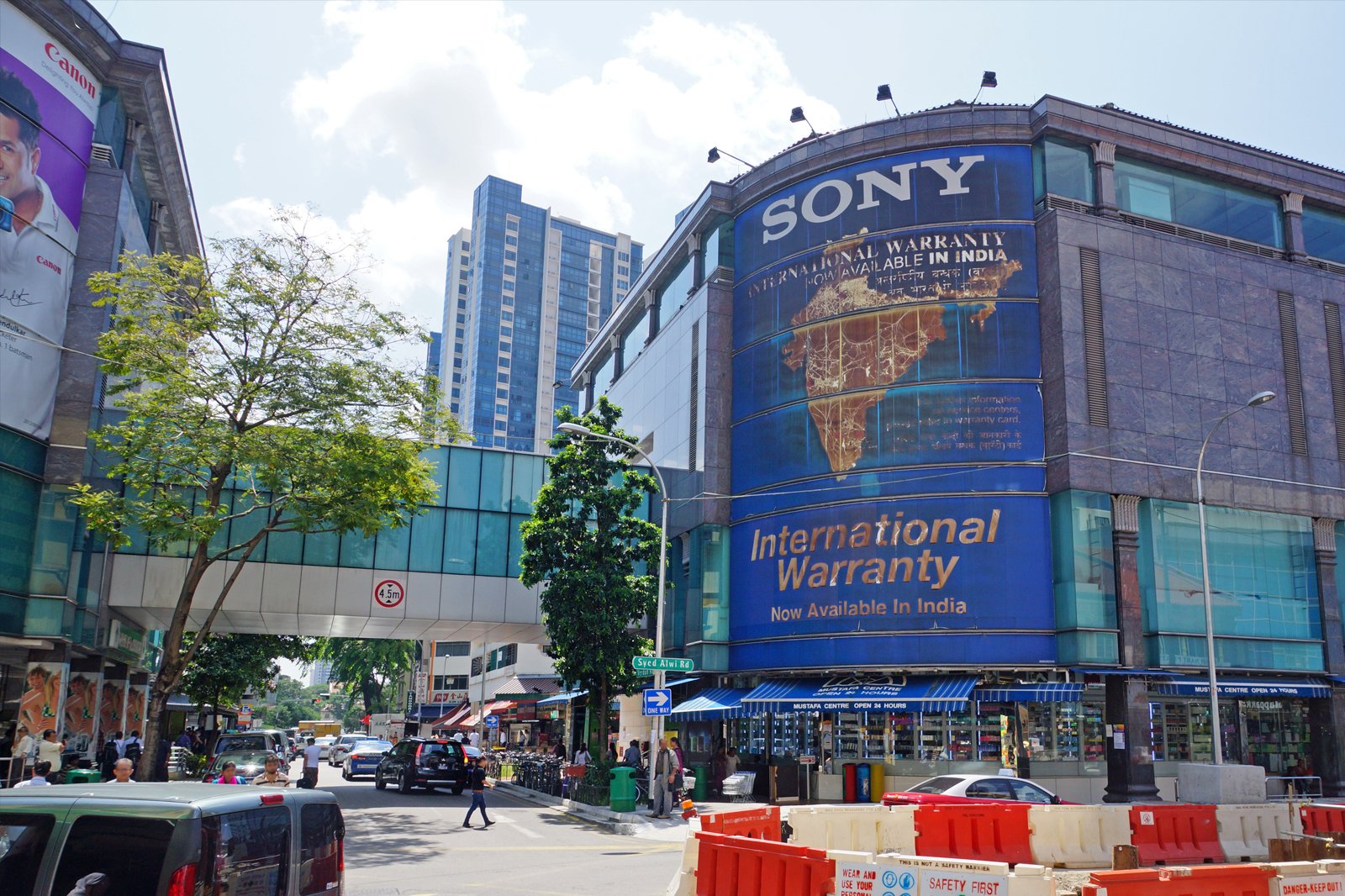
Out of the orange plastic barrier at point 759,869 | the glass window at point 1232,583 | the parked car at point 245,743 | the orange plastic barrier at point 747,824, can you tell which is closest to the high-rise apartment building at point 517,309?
A: the parked car at point 245,743

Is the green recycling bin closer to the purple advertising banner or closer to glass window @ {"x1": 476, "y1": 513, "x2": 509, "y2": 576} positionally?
glass window @ {"x1": 476, "y1": 513, "x2": 509, "y2": 576}

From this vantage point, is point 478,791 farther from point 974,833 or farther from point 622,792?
point 974,833

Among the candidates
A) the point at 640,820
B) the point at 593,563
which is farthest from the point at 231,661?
the point at 640,820

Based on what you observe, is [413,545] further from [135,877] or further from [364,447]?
[135,877]

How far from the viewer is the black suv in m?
33.8

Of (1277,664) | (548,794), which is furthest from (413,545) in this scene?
(1277,664)

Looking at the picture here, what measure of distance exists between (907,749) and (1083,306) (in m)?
15.1

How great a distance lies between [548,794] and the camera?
34625mm

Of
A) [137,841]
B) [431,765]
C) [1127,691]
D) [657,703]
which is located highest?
[1127,691]

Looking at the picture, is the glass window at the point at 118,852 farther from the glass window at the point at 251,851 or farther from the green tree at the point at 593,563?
the green tree at the point at 593,563

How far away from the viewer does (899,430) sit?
1340 inches

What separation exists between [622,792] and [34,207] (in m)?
22.3

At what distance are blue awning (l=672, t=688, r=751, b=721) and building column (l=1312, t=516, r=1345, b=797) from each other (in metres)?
18.6

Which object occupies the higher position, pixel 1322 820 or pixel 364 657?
pixel 364 657
